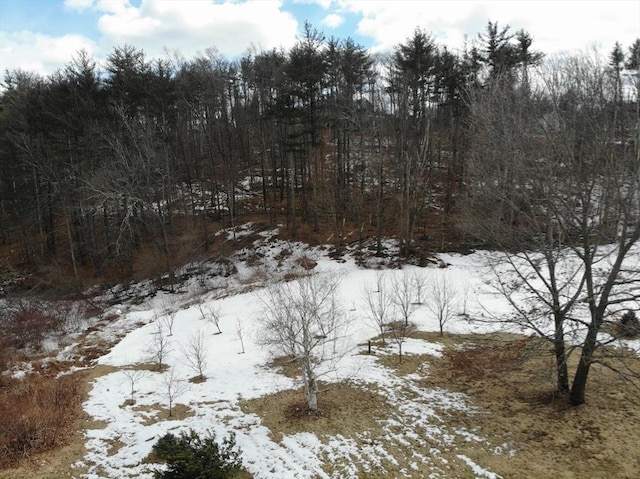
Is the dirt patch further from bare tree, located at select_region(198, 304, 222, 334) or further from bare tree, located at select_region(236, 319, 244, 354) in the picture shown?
bare tree, located at select_region(198, 304, 222, 334)

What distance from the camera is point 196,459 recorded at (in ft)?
26.0

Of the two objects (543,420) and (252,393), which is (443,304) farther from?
(252,393)

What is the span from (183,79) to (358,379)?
32349 millimetres

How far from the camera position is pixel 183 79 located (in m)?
35.3

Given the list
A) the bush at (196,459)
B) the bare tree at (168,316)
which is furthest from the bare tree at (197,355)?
the bush at (196,459)

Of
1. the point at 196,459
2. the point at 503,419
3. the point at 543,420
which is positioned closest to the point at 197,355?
the point at 196,459

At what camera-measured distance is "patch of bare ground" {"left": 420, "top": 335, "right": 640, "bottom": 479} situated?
320 inches

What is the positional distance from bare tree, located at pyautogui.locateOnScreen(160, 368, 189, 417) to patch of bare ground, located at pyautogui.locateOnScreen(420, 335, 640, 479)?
759cm

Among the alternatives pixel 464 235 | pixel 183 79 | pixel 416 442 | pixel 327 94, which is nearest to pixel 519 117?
pixel 416 442

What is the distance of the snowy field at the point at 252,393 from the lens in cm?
887

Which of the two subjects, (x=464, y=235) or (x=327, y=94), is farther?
(x=327, y=94)

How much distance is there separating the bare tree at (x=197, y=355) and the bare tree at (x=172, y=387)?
653mm

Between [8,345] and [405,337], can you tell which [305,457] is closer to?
[405,337]

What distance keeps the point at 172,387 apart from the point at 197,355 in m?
1.24
